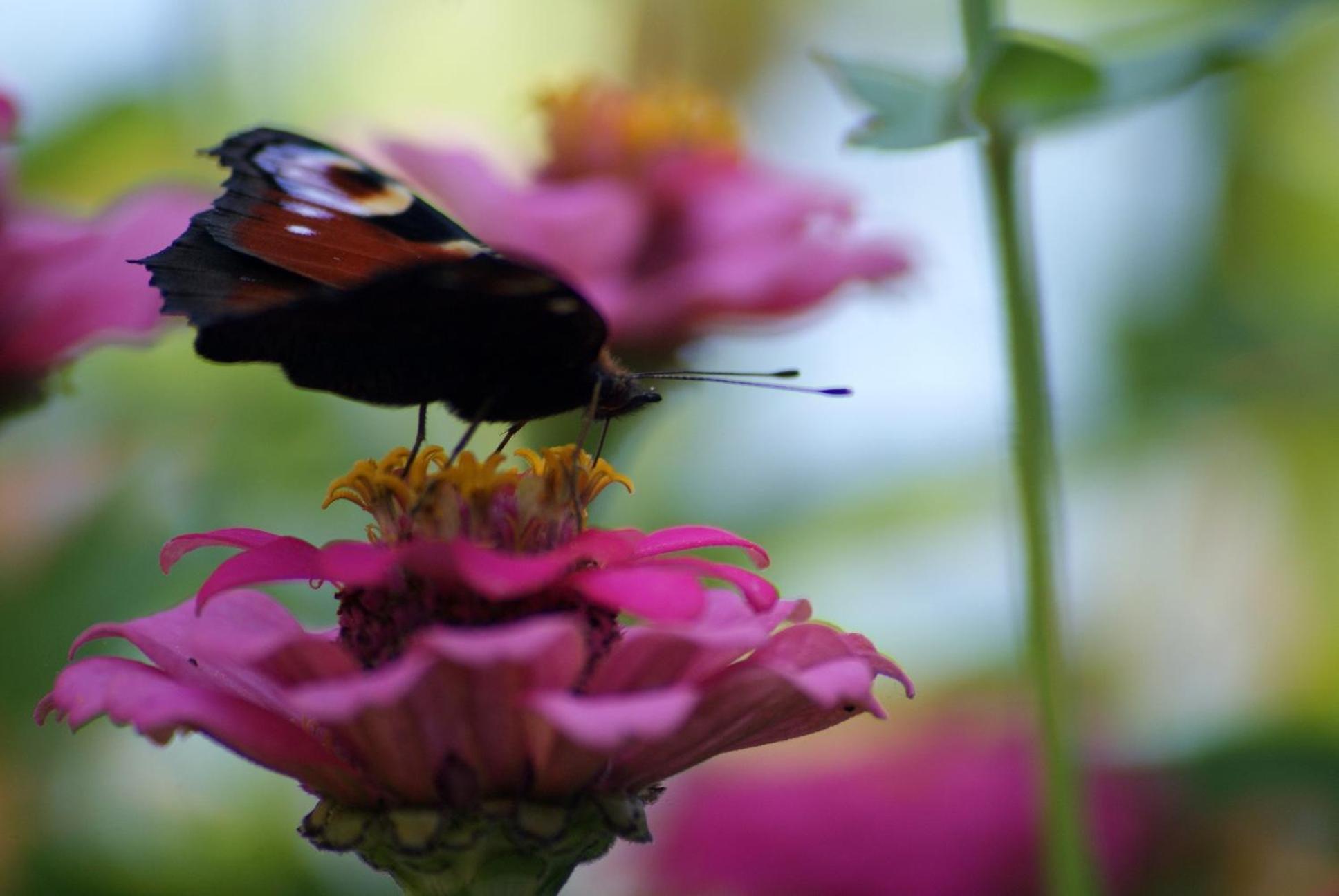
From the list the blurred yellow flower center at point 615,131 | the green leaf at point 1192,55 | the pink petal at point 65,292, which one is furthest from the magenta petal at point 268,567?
the blurred yellow flower center at point 615,131

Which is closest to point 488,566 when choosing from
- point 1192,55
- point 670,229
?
point 1192,55

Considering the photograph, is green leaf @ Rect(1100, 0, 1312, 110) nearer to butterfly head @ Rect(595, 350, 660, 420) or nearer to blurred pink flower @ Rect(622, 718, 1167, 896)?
butterfly head @ Rect(595, 350, 660, 420)

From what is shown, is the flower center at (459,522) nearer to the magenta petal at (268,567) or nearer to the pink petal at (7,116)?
the magenta petal at (268,567)

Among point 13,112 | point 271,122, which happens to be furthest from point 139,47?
point 13,112

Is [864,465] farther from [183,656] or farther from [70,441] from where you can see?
[183,656]

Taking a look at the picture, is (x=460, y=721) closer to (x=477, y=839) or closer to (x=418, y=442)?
(x=477, y=839)
